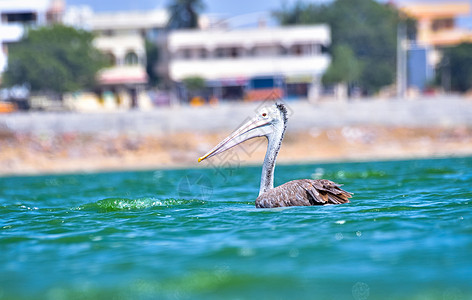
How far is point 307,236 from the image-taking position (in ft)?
36.2

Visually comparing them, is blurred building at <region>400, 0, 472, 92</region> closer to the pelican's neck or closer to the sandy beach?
the sandy beach

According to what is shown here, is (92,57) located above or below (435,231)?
above

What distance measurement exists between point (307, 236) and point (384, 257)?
1749mm

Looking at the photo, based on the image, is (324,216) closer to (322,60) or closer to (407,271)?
(407,271)

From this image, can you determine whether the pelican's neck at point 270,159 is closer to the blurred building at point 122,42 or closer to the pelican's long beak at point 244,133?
the pelican's long beak at point 244,133

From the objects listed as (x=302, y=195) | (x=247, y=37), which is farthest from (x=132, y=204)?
(x=247, y=37)

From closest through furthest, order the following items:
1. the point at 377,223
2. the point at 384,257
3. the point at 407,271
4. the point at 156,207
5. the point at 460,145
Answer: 1. the point at 407,271
2. the point at 384,257
3. the point at 377,223
4. the point at 156,207
5. the point at 460,145

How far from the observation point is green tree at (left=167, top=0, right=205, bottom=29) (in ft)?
282

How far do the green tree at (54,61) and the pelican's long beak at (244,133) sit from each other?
5498cm

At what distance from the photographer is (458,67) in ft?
278

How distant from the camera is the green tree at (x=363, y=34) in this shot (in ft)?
292

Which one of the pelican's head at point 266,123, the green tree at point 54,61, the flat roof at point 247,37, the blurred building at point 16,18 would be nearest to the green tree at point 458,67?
the flat roof at point 247,37

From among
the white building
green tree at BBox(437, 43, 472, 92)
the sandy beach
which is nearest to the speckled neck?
the sandy beach

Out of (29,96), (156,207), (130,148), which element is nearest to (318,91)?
(29,96)
